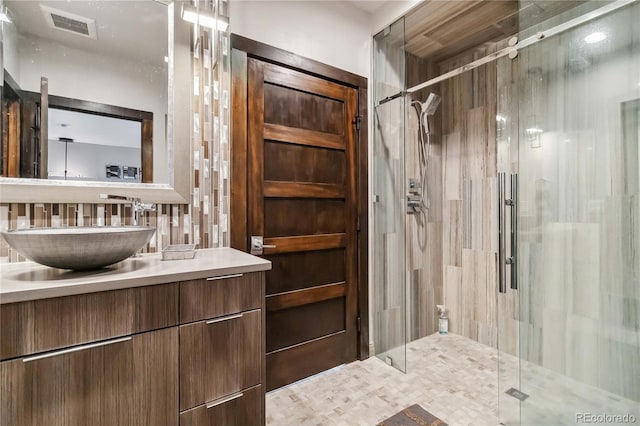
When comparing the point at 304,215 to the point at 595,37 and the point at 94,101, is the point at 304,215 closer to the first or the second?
the point at 94,101

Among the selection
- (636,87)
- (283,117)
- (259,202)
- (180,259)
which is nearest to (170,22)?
(283,117)

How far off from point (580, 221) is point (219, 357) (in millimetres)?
1801

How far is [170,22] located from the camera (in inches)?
62.4

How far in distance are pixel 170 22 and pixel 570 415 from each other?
115 inches

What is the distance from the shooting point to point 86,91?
4.60ft

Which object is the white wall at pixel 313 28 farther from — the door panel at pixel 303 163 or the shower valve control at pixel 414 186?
the shower valve control at pixel 414 186

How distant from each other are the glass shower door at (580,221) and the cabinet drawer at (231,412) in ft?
4.61

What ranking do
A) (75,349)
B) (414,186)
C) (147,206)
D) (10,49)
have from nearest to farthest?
(75,349)
(10,49)
(147,206)
(414,186)

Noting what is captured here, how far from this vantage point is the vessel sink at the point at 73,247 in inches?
37.1

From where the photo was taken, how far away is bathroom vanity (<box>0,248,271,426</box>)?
0.86 m

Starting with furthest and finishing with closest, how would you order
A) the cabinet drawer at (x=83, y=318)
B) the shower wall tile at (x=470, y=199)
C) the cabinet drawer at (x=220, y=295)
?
the shower wall tile at (x=470, y=199), the cabinet drawer at (x=220, y=295), the cabinet drawer at (x=83, y=318)

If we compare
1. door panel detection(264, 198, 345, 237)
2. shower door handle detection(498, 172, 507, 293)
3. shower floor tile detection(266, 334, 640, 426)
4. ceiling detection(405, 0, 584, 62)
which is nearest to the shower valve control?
door panel detection(264, 198, 345, 237)

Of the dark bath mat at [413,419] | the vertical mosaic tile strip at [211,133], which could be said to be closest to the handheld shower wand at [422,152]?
the dark bath mat at [413,419]

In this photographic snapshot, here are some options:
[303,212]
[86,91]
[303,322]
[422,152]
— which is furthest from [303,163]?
[422,152]
